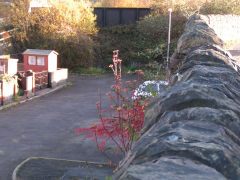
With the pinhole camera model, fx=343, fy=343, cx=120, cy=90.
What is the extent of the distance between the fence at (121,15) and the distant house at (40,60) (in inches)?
358

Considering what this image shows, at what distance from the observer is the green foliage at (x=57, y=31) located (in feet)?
73.0

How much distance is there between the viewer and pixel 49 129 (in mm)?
10398

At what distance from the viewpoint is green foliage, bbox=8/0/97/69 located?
2225 cm

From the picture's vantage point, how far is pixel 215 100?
7.32 feet

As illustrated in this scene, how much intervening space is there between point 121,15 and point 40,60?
33.8 ft

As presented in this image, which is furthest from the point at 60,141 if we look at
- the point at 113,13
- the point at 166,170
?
the point at 113,13


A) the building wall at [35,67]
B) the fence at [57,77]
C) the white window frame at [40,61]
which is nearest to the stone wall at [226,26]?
the fence at [57,77]

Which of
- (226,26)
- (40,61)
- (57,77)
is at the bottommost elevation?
(57,77)

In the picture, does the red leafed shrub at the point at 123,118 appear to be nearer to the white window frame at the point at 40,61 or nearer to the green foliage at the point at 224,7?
the white window frame at the point at 40,61

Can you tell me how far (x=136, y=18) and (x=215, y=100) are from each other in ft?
82.4

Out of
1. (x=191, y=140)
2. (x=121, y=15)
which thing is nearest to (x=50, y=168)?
(x=191, y=140)

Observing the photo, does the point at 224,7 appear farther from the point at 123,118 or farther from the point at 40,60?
the point at 123,118

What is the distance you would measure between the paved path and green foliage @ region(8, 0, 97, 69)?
6.02 m

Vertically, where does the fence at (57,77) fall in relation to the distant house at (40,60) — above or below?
below
